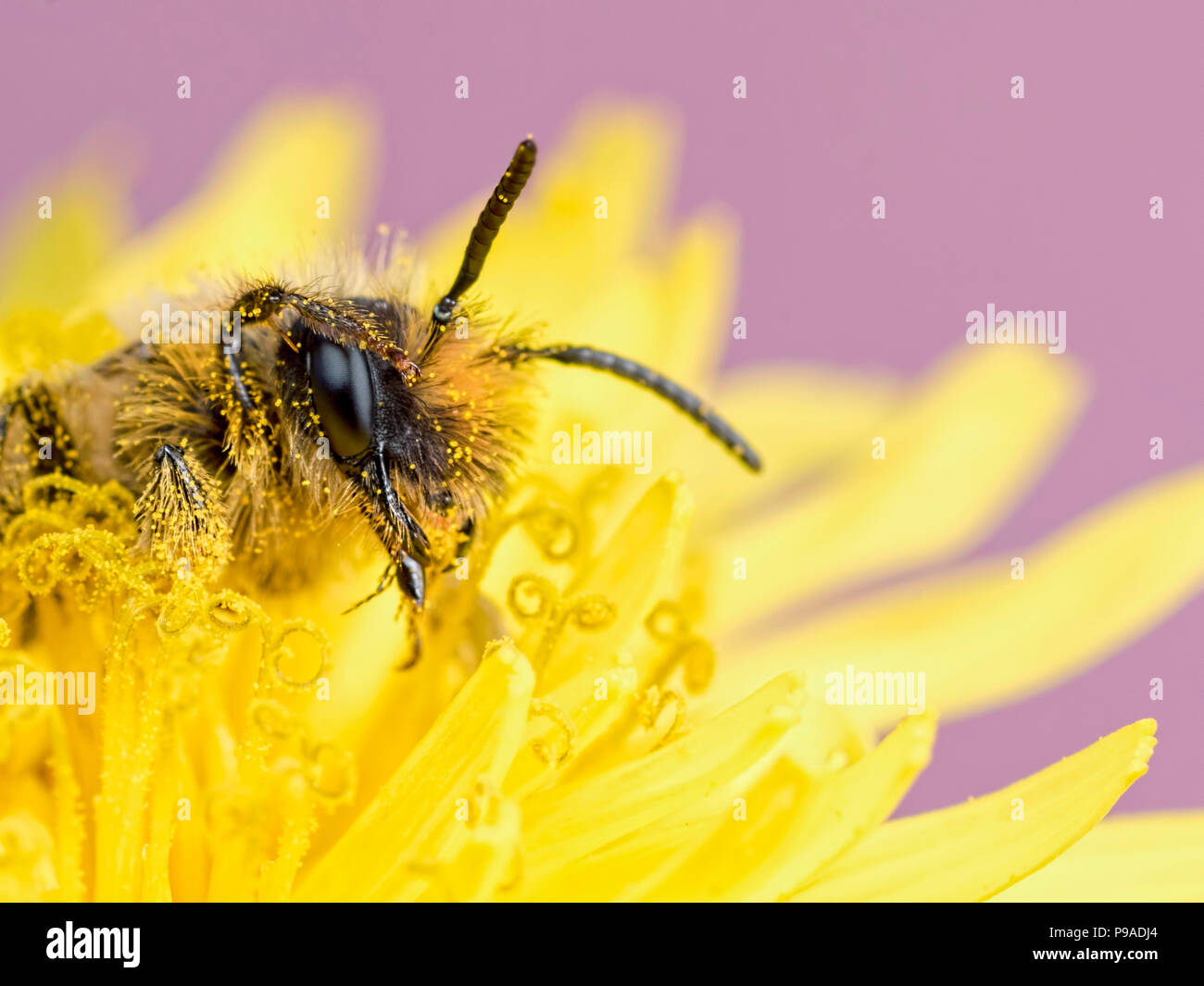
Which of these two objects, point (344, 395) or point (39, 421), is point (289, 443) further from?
point (39, 421)

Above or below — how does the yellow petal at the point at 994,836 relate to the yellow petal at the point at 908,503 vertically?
below

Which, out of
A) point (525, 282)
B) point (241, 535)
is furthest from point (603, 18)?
point (241, 535)

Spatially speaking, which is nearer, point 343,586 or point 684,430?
point 343,586
